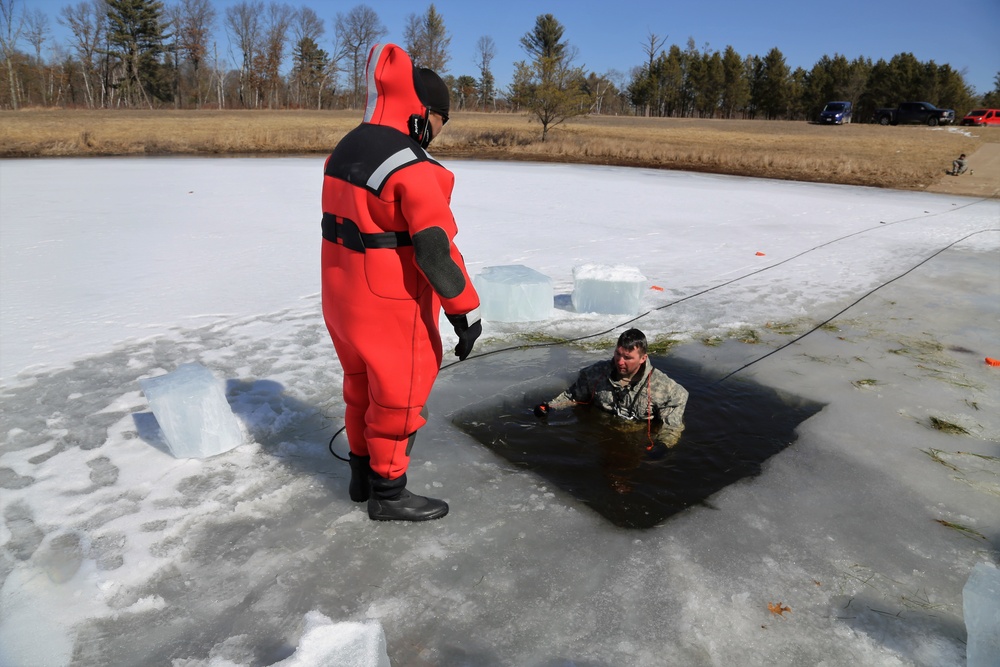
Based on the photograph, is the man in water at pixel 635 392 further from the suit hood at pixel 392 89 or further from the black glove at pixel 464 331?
the suit hood at pixel 392 89

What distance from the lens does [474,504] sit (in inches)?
127

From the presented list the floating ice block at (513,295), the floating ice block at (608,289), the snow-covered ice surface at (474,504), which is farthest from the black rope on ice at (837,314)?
the floating ice block at (513,295)

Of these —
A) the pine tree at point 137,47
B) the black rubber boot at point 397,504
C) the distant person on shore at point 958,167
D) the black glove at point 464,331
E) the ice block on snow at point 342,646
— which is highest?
the pine tree at point 137,47

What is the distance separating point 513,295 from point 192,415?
300 cm

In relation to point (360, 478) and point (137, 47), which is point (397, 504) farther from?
point (137, 47)

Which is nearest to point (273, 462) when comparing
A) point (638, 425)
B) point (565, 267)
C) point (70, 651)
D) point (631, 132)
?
point (70, 651)

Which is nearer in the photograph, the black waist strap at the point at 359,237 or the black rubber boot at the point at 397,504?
the black waist strap at the point at 359,237

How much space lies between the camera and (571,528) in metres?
3.04

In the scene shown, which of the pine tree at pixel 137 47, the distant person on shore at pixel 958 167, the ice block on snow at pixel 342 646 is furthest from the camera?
the pine tree at pixel 137 47

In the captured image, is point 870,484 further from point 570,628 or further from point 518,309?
point 518,309

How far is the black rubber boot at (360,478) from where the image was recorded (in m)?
3.16

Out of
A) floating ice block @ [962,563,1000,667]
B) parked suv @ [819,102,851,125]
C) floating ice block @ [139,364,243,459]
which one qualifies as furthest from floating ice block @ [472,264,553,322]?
parked suv @ [819,102,851,125]

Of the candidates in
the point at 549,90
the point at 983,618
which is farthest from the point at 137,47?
the point at 983,618

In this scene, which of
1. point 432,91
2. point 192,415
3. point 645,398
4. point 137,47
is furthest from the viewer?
point 137,47
